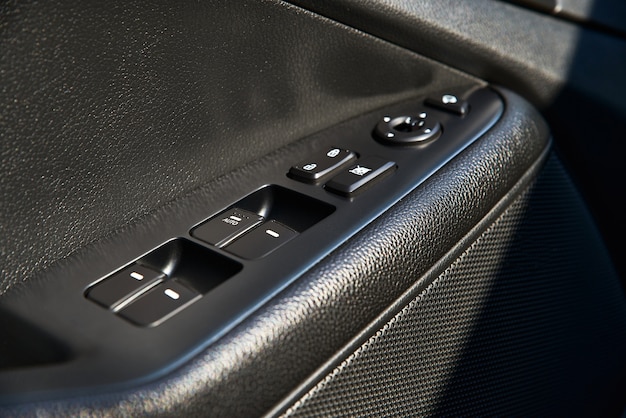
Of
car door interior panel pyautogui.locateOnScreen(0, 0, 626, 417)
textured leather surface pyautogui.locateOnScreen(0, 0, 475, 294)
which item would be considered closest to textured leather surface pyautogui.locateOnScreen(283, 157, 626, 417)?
car door interior panel pyautogui.locateOnScreen(0, 0, 626, 417)

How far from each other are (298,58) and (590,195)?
1.44ft

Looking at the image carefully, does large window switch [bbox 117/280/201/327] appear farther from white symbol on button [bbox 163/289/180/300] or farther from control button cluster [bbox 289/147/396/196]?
control button cluster [bbox 289/147/396/196]

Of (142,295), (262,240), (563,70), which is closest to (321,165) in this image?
(262,240)

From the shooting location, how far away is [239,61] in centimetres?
65

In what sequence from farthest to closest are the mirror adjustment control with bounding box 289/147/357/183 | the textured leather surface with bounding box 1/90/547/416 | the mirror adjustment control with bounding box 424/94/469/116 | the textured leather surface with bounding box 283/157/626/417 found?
the mirror adjustment control with bounding box 424/94/469/116 < the mirror adjustment control with bounding box 289/147/357/183 < the textured leather surface with bounding box 283/157/626/417 < the textured leather surface with bounding box 1/90/547/416

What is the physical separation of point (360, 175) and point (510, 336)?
8.5 inches

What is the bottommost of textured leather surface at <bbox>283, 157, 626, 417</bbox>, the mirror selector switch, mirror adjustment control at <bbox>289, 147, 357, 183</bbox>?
textured leather surface at <bbox>283, 157, 626, 417</bbox>

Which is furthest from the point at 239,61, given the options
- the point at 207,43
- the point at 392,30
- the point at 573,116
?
the point at 573,116

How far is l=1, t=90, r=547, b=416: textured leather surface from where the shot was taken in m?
0.46

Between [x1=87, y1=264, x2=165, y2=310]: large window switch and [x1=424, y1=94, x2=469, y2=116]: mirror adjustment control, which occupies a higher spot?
[x1=424, y1=94, x2=469, y2=116]: mirror adjustment control

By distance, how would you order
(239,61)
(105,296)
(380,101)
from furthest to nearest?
1. (380,101)
2. (239,61)
3. (105,296)

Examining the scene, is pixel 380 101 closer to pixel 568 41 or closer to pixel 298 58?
pixel 298 58

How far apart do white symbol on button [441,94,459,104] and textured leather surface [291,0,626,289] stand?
0.14 ft

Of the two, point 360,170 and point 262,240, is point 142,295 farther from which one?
point 360,170
